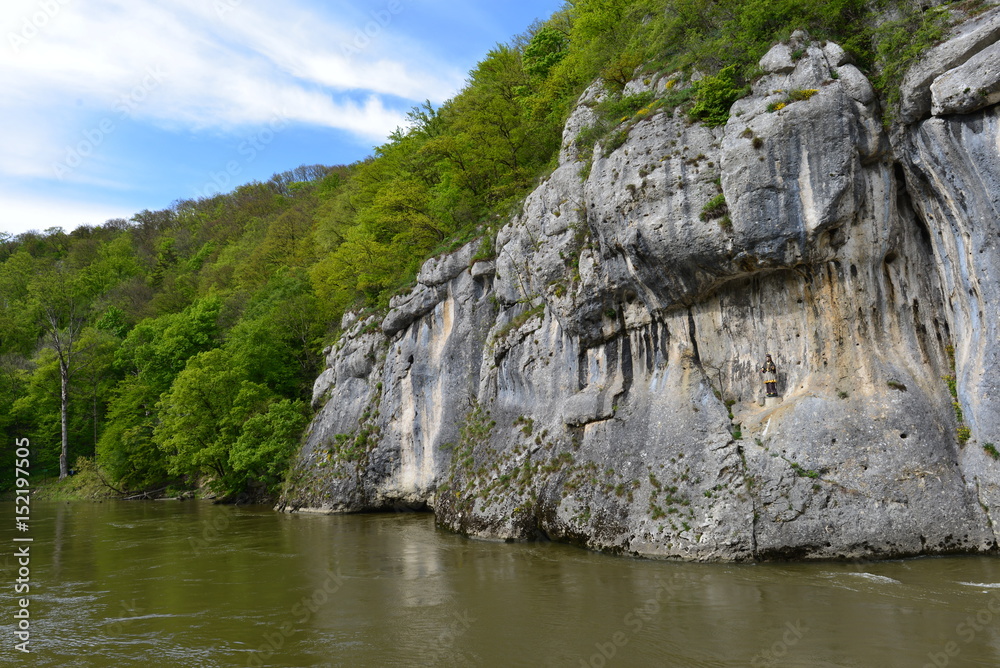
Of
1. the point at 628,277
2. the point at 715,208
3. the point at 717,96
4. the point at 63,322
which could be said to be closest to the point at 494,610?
the point at 628,277

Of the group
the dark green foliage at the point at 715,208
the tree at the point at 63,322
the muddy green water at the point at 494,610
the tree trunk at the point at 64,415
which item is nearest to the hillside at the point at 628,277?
the dark green foliage at the point at 715,208

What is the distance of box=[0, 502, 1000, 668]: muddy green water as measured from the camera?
283 inches

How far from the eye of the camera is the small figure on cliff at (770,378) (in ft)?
44.4

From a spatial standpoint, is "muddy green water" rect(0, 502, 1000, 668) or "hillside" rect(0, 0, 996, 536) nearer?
"muddy green water" rect(0, 502, 1000, 668)

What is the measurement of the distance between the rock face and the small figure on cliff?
27cm

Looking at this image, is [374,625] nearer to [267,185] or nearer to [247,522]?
[247,522]

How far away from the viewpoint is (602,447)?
582 inches

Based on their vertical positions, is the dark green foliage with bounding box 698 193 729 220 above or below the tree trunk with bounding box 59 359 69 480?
above

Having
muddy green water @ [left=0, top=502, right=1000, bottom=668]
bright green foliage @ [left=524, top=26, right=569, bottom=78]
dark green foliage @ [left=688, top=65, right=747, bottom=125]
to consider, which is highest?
bright green foliage @ [left=524, top=26, right=569, bottom=78]

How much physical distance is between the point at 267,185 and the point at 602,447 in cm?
7371

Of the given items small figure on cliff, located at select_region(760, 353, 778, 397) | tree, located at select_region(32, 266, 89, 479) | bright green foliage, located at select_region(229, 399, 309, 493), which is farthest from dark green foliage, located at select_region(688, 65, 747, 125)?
tree, located at select_region(32, 266, 89, 479)

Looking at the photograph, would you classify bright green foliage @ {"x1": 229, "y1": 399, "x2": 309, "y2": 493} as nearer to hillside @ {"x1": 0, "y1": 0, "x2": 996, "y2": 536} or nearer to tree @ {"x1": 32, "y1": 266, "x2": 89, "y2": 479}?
hillside @ {"x1": 0, "y1": 0, "x2": 996, "y2": 536}

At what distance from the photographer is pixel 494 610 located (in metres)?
9.18

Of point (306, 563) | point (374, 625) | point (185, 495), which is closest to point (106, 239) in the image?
point (185, 495)
